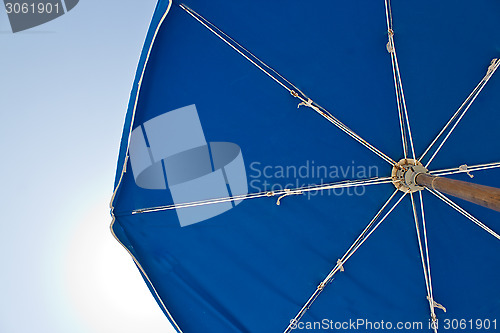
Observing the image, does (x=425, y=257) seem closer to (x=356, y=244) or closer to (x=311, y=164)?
(x=356, y=244)

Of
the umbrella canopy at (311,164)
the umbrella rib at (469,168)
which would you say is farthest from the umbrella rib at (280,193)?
the umbrella rib at (469,168)

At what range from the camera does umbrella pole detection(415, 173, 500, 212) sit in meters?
1.37

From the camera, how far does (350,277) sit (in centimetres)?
247

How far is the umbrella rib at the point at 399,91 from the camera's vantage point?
2.17 metres

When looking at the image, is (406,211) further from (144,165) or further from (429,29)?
(144,165)

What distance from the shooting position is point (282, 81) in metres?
2.23

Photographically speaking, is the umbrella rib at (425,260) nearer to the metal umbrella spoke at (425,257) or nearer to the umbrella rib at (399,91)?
the metal umbrella spoke at (425,257)

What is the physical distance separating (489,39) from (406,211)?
121cm

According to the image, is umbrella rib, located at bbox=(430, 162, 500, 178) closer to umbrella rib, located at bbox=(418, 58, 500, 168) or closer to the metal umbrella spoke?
umbrella rib, located at bbox=(418, 58, 500, 168)

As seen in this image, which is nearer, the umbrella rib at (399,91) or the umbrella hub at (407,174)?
the umbrella rib at (399,91)

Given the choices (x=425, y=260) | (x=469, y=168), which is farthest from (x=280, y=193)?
(x=469, y=168)

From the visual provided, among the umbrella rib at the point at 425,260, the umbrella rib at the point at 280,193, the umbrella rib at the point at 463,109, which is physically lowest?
the umbrella rib at the point at 425,260

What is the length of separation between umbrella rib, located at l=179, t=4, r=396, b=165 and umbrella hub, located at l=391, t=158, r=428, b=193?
0.06 metres

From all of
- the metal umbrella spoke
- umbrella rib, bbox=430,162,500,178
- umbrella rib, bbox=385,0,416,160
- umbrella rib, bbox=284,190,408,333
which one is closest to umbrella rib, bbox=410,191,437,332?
the metal umbrella spoke
